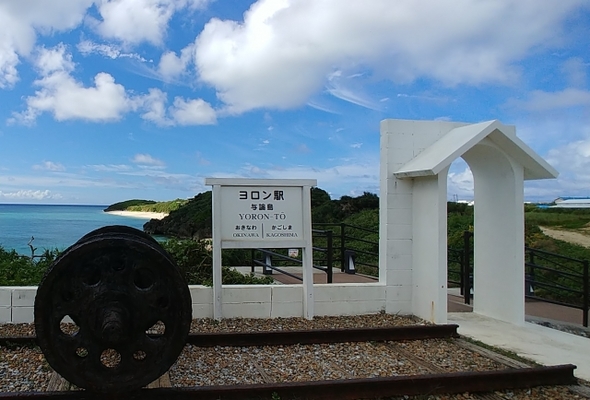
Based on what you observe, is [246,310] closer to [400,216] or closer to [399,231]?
[399,231]

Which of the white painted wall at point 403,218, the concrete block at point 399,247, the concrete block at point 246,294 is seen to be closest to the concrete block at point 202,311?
the concrete block at point 246,294

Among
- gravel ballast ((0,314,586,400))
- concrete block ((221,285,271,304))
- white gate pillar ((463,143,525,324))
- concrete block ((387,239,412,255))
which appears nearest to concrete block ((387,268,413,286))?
concrete block ((387,239,412,255))

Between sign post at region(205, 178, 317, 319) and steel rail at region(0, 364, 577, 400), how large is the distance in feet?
10.2

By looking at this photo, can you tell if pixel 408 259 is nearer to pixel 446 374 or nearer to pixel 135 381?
pixel 446 374

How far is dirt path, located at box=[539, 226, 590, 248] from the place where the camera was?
19.7 meters

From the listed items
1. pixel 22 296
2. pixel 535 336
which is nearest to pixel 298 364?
pixel 535 336

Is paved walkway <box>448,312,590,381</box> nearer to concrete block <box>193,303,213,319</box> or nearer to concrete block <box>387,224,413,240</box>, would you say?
concrete block <box>387,224,413,240</box>

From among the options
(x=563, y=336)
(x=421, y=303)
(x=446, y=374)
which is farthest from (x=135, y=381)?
(x=563, y=336)

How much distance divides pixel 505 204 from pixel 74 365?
20.9 ft

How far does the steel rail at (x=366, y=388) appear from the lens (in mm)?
4023

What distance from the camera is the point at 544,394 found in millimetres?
4648

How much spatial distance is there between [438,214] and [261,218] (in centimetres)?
247

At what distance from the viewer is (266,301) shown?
754 cm

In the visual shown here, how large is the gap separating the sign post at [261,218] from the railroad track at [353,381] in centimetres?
142
